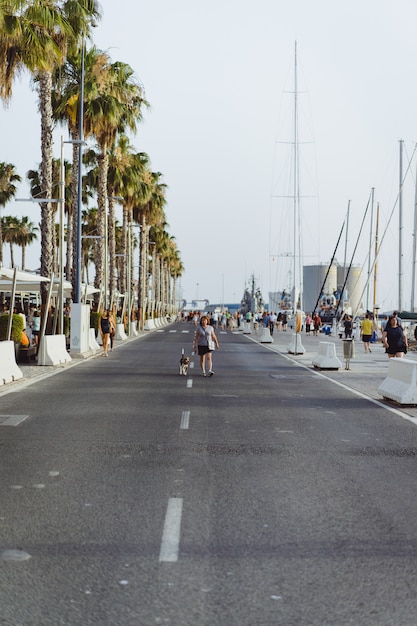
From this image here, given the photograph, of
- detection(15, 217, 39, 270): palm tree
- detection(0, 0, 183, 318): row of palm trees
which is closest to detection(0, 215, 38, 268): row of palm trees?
detection(15, 217, 39, 270): palm tree

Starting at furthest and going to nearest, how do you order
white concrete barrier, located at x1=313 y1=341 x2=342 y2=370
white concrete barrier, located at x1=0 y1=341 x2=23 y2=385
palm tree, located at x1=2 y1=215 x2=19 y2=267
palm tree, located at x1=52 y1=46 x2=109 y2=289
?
palm tree, located at x1=2 y1=215 x2=19 y2=267
palm tree, located at x1=52 y1=46 x2=109 y2=289
white concrete barrier, located at x1=313 y1=341 x2=342 y2=370
white concrete barrier, located at x1=0 y1=341 x2=23 y2=385

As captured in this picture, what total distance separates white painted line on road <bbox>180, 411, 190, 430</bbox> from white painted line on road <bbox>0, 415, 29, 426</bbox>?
249 centimetres

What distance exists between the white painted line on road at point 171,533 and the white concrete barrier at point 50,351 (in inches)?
759

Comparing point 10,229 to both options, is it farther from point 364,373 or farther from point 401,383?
point 401,383

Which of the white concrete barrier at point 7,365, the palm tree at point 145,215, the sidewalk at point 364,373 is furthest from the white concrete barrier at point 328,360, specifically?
the palm tree at point 145,215

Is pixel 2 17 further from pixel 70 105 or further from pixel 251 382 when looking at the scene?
pixel 70 105

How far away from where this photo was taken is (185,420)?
1335 cm

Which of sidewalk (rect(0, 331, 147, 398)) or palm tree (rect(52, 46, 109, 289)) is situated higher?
palm tree (rect(52, 46, 109, 289))

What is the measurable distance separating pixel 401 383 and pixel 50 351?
13.3 meters

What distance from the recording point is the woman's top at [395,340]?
2222 centimetres

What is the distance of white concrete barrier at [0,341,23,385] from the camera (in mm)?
19688

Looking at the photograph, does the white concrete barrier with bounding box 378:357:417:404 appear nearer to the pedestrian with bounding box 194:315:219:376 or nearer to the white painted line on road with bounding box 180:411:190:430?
the white painted line on road with bounding box 180:411:190:430

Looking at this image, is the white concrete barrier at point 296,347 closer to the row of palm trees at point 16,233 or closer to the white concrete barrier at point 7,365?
the white concrete barrier at point 7,365

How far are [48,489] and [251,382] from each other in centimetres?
1351
